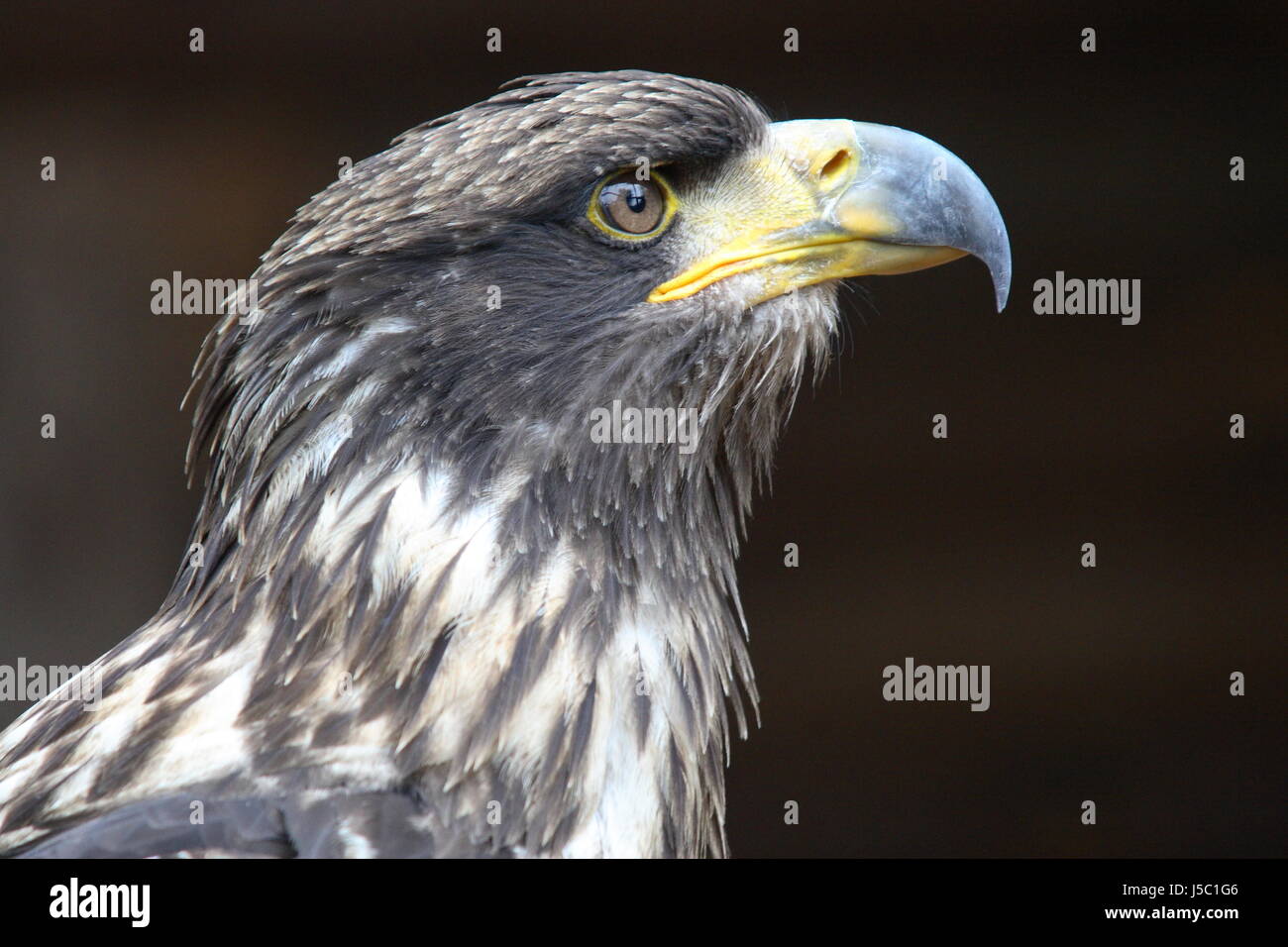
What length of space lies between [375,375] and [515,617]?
0.49 m

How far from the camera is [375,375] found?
242 centimetres

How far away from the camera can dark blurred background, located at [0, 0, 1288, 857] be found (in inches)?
239

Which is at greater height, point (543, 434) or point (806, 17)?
point (806, 17)

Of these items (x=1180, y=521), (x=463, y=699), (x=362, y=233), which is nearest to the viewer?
(x=463, y=699)

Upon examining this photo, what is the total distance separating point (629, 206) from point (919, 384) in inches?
161

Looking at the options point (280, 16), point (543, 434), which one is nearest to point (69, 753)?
point (543, 434)

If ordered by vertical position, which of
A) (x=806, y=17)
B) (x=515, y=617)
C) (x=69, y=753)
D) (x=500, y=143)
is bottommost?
(x=69, y=753)

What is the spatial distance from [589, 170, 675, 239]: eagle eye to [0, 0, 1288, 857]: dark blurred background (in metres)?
3.54
